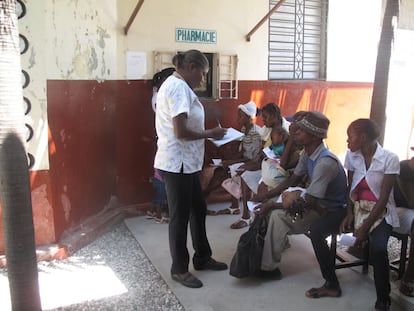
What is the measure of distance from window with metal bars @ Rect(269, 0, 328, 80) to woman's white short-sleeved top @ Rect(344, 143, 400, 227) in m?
3.05

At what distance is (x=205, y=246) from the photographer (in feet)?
12.1

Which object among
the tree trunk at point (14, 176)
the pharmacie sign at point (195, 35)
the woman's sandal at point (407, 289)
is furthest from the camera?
the pharmacie sign at point (195, 35)

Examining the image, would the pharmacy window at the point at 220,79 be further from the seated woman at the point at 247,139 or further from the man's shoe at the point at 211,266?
the man's shoe at the point at 211,266

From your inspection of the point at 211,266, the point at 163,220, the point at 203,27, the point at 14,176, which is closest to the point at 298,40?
the point at 203,27

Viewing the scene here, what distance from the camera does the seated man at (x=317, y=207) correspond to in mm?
3209

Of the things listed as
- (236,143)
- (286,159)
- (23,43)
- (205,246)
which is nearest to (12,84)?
(23,43)

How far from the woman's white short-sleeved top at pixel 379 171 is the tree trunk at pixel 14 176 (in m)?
2.35

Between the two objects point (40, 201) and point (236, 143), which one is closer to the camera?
point (40, 201)

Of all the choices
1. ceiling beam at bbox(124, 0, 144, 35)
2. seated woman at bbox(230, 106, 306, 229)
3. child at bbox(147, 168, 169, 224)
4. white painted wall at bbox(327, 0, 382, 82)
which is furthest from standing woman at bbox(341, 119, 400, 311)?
white painted wall at bbox(327, 0, 382, 82)

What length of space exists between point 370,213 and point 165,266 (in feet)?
5.96

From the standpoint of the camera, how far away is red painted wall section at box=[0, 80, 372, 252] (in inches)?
156

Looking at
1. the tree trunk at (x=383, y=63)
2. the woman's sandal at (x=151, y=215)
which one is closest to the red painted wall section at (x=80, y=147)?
the woman's sandal at (x=151, y=215)

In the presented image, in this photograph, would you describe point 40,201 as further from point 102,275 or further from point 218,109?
point 218,109

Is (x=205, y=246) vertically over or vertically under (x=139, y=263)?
over
